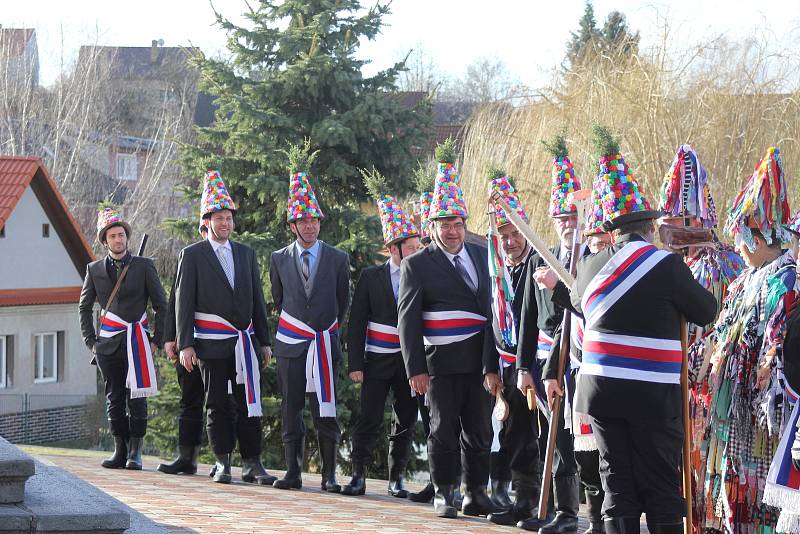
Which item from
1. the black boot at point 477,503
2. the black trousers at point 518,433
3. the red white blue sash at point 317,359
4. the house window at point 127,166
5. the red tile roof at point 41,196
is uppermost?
the house window at point 127,166

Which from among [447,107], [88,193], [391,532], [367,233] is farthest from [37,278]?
[447,107]

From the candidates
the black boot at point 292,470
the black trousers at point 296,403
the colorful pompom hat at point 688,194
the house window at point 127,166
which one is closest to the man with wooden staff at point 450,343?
the black trousers at point 296,403

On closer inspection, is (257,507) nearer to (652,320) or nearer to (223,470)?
(223,470)

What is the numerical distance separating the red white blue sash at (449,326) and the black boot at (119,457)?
3.12m

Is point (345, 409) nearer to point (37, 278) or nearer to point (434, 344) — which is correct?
point (434, 344)

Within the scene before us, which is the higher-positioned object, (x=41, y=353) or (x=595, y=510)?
(x=595, y=510)

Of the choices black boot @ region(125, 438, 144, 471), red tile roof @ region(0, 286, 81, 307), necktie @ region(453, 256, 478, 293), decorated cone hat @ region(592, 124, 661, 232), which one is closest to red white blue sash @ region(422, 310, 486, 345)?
necktie @ region(453, 256, 478, 293)

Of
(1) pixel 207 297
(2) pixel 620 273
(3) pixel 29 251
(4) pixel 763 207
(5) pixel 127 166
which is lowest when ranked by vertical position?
(1) pixel 207 297

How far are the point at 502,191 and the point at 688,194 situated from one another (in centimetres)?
152

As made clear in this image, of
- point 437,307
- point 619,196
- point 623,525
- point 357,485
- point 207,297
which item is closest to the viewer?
point 623,525

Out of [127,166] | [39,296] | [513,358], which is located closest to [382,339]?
[513,358]

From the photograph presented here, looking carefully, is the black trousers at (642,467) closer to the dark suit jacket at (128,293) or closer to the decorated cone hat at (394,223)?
the decorated cone hat at (394,223)

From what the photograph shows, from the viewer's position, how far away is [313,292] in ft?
33.3

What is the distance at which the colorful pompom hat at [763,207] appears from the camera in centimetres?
708
